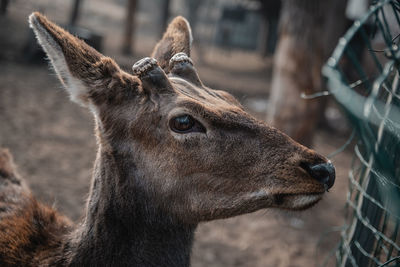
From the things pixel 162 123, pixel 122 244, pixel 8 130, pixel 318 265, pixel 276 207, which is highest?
pixel 162 123

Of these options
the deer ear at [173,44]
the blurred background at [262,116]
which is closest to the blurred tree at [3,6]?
the blurred background at [262,116]

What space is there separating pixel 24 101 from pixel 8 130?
174 centimetres

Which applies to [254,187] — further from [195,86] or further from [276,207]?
[195,86]

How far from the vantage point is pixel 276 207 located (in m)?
2.22

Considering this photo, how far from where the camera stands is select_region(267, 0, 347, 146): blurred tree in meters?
5.54

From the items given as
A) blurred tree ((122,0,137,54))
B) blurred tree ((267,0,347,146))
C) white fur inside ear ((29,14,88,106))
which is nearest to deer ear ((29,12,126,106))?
white fur inside ear ((29,14,88,106))

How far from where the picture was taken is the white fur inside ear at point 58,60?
2.13 metres

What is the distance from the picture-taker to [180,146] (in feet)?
7.54

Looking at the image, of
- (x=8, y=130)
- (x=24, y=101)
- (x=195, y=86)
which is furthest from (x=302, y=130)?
(x=24, y=101)

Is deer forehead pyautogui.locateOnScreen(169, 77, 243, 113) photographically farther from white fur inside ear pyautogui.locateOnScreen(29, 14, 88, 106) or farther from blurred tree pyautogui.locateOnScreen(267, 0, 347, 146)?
blurred tree pyautogui.locateOnScreen(267, 0, 347, 146)

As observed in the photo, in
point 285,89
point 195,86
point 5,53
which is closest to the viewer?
point 195,86

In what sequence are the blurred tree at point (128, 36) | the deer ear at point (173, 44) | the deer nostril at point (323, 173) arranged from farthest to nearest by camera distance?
the blurred tree at point (128, 36), the deer ear at point (173, 44), the deer nostril at point (323, 173)

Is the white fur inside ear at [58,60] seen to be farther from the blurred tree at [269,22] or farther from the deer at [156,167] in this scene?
the blurred tree at [269,22]

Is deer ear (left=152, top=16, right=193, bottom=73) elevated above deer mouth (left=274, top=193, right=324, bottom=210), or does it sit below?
above
